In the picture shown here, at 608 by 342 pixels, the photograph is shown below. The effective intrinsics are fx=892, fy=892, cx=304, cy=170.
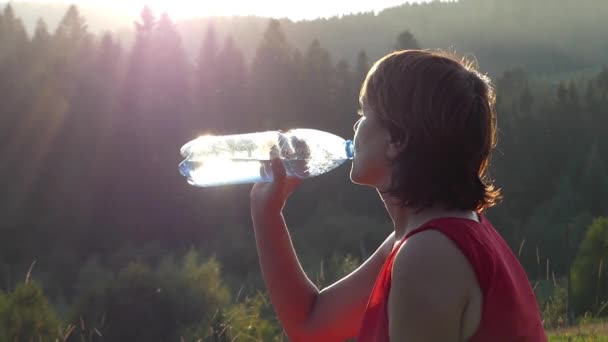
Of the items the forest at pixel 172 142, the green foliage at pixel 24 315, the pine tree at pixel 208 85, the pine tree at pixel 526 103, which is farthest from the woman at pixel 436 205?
the pine tree at pixel 526 103

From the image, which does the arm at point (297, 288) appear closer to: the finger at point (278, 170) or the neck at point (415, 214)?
the finger at point (278, 170)

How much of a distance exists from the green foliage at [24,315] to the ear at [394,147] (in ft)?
22.9

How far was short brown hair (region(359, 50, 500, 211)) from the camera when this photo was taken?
149cm

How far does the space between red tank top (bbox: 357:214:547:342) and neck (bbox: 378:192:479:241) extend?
77mm

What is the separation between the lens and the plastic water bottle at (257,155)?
226cm

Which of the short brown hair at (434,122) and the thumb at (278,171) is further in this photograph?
the thumb at (278,171)

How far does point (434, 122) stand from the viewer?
1484 millimetres

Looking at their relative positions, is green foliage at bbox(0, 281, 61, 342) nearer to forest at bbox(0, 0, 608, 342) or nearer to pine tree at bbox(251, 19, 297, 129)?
forest at bbox(0, 0, 608, 342)

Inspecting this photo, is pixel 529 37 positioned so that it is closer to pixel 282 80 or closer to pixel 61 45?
pixel 282 80

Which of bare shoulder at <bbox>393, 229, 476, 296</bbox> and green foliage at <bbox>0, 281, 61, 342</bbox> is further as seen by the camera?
green foliage at <bbox>0, 281, 61, 342</bbox>

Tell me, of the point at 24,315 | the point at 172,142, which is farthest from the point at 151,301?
the point at 172,142

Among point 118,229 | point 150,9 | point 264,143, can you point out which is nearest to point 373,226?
point 118,229

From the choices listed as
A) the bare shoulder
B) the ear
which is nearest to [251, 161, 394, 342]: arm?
the ear

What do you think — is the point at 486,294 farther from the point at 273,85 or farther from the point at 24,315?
the point at 273,85
